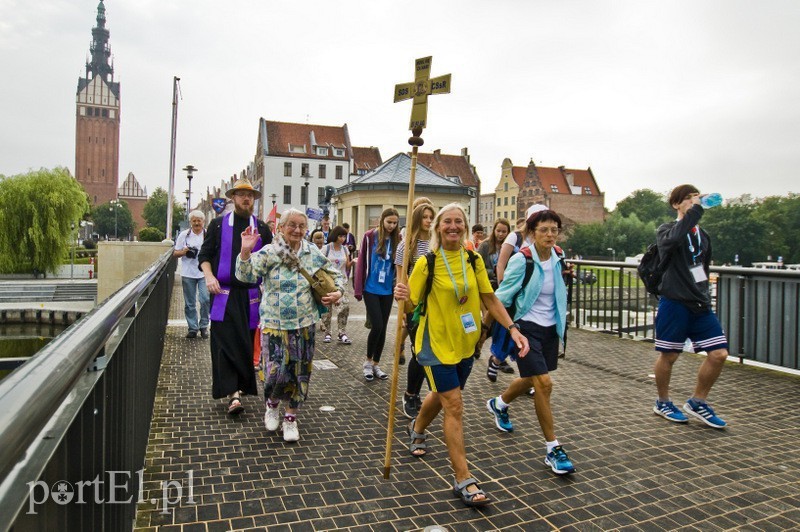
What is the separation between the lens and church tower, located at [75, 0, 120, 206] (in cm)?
13725

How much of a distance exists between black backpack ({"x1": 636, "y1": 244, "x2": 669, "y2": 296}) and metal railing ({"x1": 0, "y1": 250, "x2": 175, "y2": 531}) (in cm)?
471

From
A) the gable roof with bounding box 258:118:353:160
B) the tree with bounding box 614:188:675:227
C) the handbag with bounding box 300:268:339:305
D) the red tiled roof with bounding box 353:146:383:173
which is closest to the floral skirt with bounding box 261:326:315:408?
the handbag with bounding box 300:268:339:305

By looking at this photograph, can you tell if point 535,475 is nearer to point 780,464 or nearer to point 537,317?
point 537,317

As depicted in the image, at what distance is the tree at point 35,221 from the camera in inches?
1580

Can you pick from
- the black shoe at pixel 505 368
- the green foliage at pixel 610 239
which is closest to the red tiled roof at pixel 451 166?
the green foliage at pixel 610 239

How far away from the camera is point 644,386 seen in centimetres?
683

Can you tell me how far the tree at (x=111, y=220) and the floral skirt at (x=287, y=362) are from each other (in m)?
129

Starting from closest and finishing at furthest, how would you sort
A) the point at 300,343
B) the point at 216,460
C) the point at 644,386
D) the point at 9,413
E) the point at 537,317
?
1. the point at 9,413
2. the point at 216,460
3. the point at 537,317
4. the point at 300,343
5. the point at 644,386

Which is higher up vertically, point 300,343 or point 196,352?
point 300,343

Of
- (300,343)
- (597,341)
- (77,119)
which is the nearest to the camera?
(300,343)

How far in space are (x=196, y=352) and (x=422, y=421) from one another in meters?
5.04

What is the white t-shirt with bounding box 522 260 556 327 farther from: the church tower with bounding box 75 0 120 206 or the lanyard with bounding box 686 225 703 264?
the church tower with bounding box 75 0 120 206

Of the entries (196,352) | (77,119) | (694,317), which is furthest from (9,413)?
(77,119)

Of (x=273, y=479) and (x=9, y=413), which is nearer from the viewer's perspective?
(x=9, y=413)
